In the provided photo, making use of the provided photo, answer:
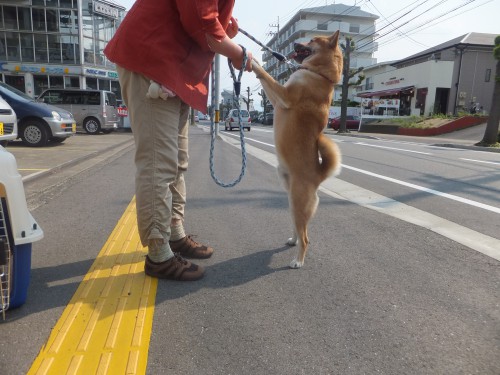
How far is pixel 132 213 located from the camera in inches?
153

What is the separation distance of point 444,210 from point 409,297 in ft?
7.96

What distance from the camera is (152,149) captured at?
2.19 metres

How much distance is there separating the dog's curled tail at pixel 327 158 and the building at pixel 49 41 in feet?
90.2

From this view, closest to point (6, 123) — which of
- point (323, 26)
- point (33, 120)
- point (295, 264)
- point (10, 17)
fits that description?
point (33, 120)

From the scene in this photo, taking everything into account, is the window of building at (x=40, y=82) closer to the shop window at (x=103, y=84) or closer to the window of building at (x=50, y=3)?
the shop window at (x=103, y=84)

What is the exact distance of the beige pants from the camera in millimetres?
2168

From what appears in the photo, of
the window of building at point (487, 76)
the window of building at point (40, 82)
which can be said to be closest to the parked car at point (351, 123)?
the window of building at point (487, 76)

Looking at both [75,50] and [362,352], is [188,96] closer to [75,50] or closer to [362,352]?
[362,352]

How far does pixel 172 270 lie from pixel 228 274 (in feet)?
1.27

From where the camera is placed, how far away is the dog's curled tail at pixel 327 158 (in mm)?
2650

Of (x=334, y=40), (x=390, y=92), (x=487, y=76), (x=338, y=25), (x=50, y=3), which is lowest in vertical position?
(x=334, y=40)

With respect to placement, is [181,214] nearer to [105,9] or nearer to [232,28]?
[232,28]

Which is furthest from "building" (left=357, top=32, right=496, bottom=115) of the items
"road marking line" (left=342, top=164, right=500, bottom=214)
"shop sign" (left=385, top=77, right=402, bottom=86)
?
"road marking line" (left=342, top=164, right=500, bottom=214)

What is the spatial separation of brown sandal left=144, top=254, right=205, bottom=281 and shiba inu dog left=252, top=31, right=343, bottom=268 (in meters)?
0.73
